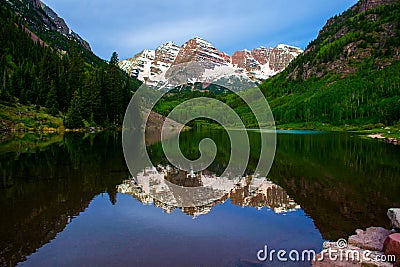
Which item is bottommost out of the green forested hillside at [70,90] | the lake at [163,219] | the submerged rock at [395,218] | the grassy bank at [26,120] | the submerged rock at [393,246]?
the lake at [163,219]

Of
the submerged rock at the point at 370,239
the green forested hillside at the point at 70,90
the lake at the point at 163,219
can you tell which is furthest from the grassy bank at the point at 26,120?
the submerged rock at the point at 370,239

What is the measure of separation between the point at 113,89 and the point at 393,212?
8836 cm

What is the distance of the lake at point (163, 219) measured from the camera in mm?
8406

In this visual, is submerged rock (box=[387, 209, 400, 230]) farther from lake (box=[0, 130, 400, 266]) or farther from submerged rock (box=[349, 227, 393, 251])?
lake (box=[0, 130, 400, 266])

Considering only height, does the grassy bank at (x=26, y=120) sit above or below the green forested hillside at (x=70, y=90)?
below

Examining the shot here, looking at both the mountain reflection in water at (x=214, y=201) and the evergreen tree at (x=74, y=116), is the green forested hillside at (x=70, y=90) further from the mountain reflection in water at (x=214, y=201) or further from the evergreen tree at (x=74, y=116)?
the mountain reflection in water at (x=214, y=201)

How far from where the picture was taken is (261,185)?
1817 centimetres

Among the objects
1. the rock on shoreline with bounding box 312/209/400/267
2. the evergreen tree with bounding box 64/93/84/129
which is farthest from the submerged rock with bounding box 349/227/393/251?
the evergreen tree with bounding box 64/93/84/129

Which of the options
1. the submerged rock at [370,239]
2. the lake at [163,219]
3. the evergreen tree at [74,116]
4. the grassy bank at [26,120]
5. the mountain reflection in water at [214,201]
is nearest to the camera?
the submerged rock at [370,239]

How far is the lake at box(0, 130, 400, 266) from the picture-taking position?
331 inches

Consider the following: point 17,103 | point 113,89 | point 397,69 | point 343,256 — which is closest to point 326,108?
point 397,69

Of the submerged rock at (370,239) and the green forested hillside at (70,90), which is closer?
the submerged rock at (370,239)

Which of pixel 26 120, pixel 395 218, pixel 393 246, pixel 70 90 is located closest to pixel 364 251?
pixel 393 246

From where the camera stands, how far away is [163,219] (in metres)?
11.7
